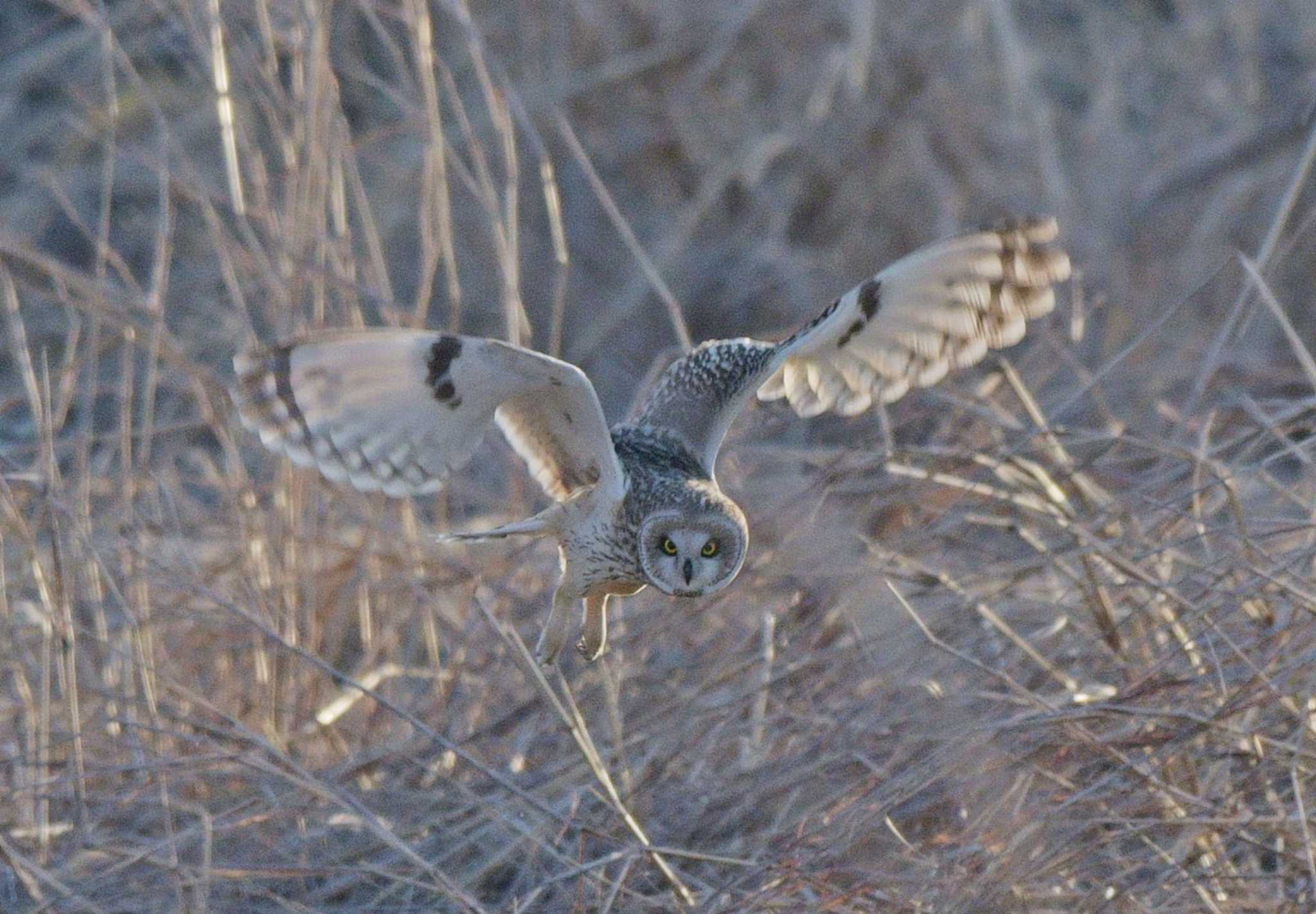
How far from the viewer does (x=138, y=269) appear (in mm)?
7219

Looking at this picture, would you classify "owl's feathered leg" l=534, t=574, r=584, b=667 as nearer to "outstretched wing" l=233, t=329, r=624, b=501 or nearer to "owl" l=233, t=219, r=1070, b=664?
"owl" l=233, t=219, r=1070, b=664

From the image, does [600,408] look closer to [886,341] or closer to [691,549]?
[691,549]

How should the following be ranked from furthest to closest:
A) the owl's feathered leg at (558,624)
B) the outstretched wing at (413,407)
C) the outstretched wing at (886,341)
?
the outstretched wing at (886,341) < the owl's feathered leg at (558,624) < the outstretched wing at (413,407)

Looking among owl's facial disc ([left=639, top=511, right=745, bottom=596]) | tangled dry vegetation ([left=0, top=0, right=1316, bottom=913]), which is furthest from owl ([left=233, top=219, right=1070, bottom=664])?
tangled dry vegetation ([left=0, top=0, right=1316, bottom=913])

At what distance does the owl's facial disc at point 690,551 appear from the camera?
2943 mm

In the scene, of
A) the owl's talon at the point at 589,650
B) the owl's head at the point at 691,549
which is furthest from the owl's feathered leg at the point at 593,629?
the owl's head at the point at 691,549

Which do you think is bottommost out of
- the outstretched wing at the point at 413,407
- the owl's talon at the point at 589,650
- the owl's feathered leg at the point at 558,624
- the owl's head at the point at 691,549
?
the owl's talon at the point at 589,650

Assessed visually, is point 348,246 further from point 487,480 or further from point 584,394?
point 487,480

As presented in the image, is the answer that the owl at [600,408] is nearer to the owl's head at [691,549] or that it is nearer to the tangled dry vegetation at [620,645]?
the owl's head at [691,549]

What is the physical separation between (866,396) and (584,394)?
837mm

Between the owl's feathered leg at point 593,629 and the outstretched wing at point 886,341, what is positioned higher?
the outstretched wing at point 886,341

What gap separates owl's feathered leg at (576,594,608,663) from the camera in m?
3.04

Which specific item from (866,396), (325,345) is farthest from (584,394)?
(866,396)

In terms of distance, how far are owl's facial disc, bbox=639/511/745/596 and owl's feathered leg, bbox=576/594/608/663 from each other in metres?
0.15
